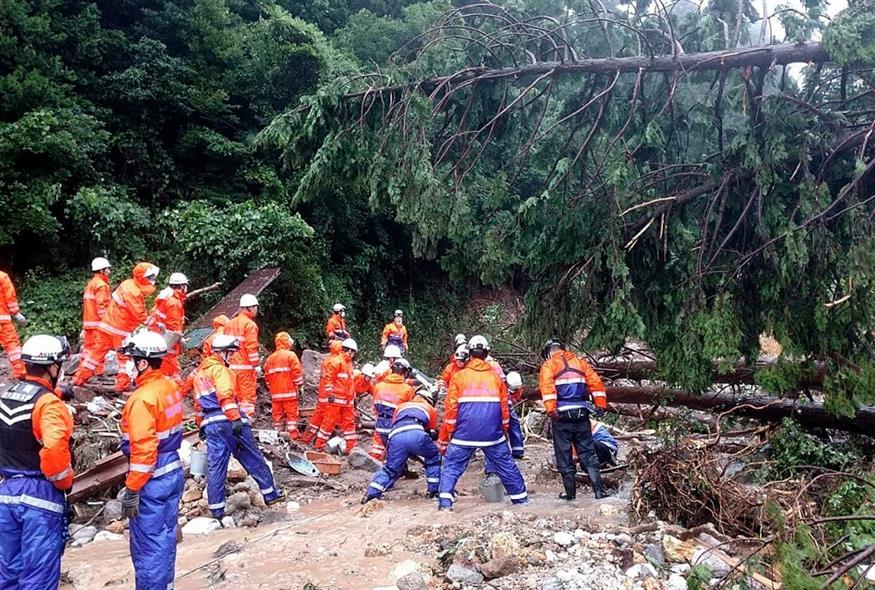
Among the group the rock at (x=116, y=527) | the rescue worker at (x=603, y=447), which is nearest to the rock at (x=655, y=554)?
the rescue worker at (x=603, y=447)

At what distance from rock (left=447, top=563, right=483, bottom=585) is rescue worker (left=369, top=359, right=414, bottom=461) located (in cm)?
315

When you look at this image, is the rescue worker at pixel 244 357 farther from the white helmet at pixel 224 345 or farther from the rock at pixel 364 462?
the white helmet at pixel 224 345

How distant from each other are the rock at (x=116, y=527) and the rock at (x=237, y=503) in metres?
1.00

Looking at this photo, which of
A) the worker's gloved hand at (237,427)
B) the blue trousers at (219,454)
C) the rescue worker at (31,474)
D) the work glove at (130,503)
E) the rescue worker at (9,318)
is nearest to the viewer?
the rescue worker at (31,474)

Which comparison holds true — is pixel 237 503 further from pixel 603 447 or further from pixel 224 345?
pixel 603 447

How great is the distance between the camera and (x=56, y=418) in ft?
12.4

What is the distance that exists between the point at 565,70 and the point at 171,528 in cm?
540

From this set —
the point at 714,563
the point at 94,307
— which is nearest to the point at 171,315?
the point at 94,307

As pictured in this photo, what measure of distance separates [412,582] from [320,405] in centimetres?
519

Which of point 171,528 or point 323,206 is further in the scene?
point 323,206

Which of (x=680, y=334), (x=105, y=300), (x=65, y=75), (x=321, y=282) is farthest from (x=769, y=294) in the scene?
(x=65, y=75)

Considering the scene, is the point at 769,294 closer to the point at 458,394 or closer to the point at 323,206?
the point at 458,394

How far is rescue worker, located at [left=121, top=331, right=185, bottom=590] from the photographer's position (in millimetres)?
4055

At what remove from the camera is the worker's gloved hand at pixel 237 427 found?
5.96m
